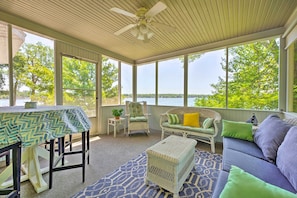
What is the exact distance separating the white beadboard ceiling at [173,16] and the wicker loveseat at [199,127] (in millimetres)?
1853

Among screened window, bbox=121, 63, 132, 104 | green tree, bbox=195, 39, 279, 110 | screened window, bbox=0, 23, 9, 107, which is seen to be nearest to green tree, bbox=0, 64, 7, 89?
screened window, bbox=0, 23, 9, 107

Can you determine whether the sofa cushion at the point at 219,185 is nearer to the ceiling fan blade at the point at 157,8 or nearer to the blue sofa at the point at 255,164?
the blue sofa at the point at 255,164

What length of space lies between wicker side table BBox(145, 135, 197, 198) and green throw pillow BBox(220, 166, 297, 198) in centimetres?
80

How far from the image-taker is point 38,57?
9.59 feet

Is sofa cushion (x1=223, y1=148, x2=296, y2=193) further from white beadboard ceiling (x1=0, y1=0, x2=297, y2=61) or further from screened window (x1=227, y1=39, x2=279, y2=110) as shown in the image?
white beadboard ceiling (x1=0, y1=0, x2=297, y2=61)

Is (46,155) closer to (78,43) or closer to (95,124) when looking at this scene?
(95,124)

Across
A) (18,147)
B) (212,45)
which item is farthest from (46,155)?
(212,45)

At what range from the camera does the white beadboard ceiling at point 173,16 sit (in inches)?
84.1

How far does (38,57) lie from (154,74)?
3.27 metres

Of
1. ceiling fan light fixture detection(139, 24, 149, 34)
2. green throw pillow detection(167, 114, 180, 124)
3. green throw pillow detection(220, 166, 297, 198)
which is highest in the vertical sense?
ceiling fan light fixture detection(139, 24, 149, 34)

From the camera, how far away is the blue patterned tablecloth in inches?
47.6

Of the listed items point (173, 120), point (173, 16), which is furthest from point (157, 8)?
point (173, 120)

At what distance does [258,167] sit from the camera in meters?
1.41

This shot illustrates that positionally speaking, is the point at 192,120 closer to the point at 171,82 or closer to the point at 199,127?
the point at 199,127
